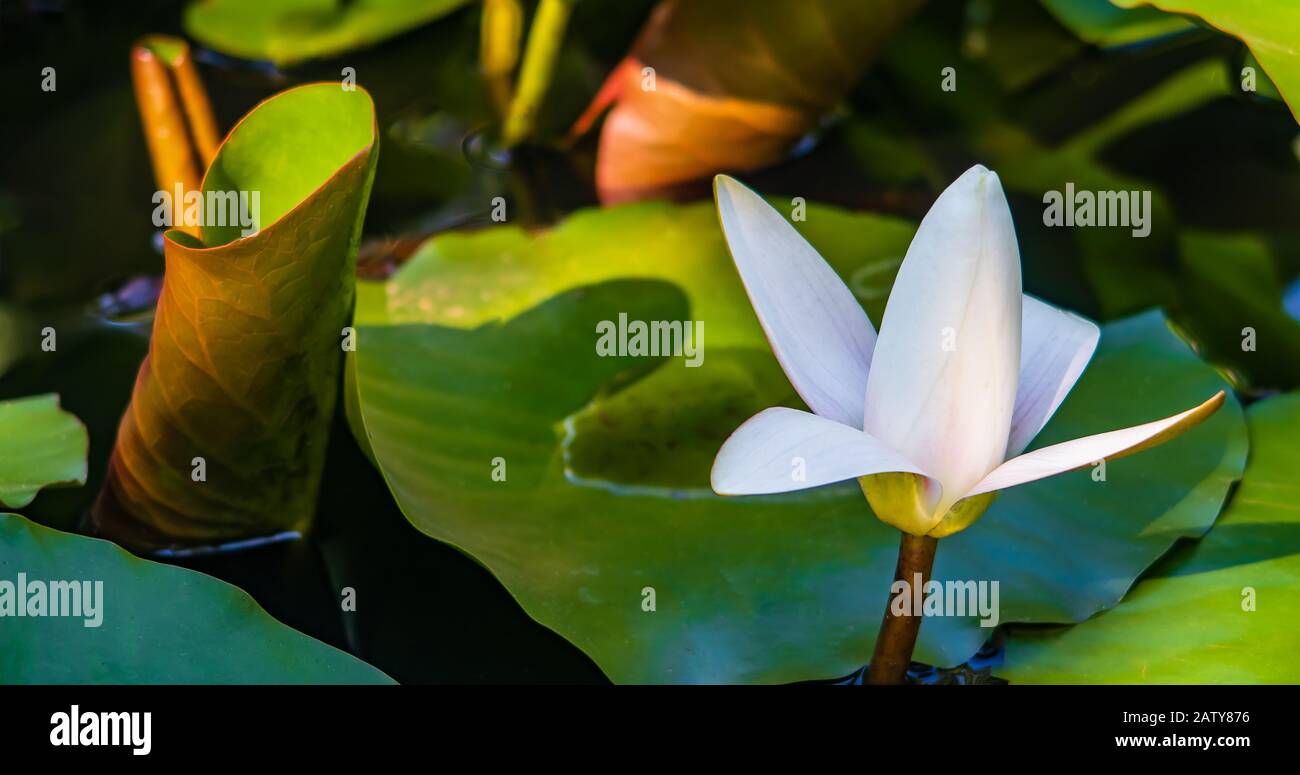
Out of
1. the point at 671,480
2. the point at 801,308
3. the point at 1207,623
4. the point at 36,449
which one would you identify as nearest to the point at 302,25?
the point at 36,449

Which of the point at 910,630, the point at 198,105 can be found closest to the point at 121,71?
the point at 198,105

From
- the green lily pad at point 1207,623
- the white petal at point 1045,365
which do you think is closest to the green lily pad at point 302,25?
the white petal at point 1045,365

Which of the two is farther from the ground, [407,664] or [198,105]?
[198,105]

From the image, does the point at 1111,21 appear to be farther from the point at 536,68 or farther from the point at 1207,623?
the point at 1207,623

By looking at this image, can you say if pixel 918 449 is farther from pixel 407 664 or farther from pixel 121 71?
pixel 121 71

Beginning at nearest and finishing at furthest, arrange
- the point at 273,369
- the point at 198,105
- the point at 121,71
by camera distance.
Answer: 1. the point at 273,369
2. the point at 198,105
3. the point at 121,71

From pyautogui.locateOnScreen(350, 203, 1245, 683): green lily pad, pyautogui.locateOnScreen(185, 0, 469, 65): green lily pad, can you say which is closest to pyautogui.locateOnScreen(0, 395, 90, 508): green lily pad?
pyautogui.locateOnScreen(350, 203, 1245, 683): green lily pad

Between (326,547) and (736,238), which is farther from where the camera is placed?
(326,547)
